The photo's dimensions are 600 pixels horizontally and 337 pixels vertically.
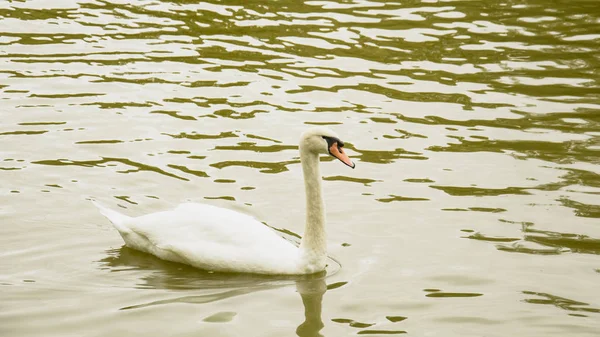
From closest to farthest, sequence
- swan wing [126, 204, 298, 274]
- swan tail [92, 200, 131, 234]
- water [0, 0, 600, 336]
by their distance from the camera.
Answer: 1. water [0, 0, 600, 336]
2. swan wing [126, 204, 298, 274]
3. swan tail [92, 200, 131, 234]

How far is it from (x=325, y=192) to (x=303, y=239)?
6.65ft

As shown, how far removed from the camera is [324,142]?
916cm

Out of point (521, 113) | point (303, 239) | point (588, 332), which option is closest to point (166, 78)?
point (521, 113)

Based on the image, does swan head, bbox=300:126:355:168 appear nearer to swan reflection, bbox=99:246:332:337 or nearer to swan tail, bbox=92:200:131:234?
swan reflection, bbox=99:246:332:337

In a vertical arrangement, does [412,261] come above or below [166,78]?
below

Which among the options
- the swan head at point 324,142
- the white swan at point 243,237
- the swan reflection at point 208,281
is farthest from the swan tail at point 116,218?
the swan head at point 324,142

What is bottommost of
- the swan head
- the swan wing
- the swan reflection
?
the swan reflection

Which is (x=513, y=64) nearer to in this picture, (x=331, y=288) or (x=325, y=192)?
(x=325, y=192)

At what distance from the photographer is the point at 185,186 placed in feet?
36.5

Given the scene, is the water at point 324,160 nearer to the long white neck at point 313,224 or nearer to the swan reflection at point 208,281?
the swan reflection at point 208,281

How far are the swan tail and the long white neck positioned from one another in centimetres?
166

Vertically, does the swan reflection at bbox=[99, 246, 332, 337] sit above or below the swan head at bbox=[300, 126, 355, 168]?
below

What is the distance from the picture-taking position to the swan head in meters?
9.12

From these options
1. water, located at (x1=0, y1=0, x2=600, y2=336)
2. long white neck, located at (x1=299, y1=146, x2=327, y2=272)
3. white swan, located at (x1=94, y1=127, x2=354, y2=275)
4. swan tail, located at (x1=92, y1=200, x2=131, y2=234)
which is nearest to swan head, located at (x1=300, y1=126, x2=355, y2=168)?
white swan, located at (x1=94, y1=127, x2=354, y2=275)
